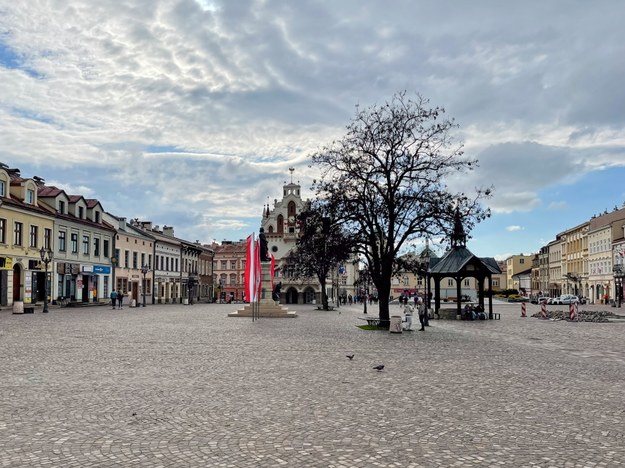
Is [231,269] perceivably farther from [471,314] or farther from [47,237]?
[471,314]

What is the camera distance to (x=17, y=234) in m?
47.0

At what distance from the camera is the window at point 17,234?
46484 millimetres

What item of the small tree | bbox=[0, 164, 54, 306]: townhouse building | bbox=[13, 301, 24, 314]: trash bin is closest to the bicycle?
bbox=[0, 164, 54, 306]: townhouse building

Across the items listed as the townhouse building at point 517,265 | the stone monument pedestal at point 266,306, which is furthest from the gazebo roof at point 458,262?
the townhouse building at point 517,265

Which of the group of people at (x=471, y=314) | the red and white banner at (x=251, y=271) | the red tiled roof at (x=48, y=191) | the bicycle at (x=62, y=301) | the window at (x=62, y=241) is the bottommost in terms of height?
the group of people at (x=471, y=314)

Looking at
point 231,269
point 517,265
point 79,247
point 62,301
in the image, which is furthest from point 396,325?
point 517,265

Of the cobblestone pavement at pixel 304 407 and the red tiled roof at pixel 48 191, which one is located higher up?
the red tiled roof at pixel 48 191

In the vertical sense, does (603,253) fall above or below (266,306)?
above

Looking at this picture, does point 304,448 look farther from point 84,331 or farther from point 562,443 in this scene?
point 84,331

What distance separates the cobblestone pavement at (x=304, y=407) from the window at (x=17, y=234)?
30301 mm

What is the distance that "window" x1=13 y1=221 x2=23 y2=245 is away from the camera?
153 ft

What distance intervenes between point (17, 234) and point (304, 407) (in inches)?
1708

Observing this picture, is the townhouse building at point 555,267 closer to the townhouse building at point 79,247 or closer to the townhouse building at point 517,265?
the townhouse building at point 517,265

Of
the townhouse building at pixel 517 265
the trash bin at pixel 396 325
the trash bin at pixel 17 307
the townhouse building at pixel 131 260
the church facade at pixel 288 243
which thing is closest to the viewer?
the trash bin at pixel 396 325
